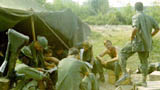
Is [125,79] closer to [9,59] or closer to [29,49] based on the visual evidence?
[29,49]

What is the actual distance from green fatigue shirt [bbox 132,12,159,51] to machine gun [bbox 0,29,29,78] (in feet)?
7.07

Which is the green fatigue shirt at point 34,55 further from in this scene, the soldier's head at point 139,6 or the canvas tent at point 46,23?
the soldier's head at point 139,6

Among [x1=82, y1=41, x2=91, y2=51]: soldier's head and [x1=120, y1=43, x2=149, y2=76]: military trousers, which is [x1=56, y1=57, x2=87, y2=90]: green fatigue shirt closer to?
[x1=120, y1=43, x2=149, y2=76]: military trousers

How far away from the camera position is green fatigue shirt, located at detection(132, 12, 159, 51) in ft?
20.9

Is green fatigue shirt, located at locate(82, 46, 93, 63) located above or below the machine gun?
below

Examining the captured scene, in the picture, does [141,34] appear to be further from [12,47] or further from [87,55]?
[12,47]

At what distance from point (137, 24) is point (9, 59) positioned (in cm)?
244

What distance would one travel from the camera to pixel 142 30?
6.42m

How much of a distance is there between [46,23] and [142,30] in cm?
218

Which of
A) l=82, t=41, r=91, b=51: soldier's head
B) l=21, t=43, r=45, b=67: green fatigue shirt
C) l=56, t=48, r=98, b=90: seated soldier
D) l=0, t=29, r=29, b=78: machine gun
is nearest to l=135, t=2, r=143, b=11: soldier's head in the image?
l=82, t=41, r=91, b=51: soldier's head

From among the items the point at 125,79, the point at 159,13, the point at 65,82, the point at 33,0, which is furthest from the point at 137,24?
the point at 159,13

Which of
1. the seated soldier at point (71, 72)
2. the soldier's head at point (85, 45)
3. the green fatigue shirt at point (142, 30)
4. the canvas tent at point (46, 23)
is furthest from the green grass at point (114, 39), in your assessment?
the seated soldier at point (71, 72)

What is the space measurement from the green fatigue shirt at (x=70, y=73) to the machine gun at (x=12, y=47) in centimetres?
89

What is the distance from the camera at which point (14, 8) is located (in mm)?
6879
